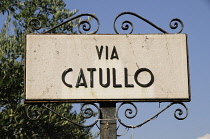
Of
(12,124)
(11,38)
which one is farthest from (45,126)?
(11,38)

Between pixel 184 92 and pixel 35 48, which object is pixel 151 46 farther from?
pixel 35 48

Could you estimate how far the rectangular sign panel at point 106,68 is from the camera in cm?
506

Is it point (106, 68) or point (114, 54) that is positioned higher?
point (114, 54)

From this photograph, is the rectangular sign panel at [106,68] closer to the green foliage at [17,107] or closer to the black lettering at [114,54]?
the black lettering at [114,54]

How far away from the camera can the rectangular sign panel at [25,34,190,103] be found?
506cm

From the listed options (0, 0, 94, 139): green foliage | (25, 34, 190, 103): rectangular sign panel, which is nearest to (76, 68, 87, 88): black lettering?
(25, 34, 190, 103): rectangular sign panel

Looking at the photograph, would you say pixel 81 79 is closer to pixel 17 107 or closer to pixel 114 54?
pixel 114 54

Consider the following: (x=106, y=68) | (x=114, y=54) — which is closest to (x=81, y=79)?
(x=106, y=68)

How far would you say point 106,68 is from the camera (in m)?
5.12

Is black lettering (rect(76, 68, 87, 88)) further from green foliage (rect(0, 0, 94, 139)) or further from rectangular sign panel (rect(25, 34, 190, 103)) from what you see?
green foliage (rect(0, 0, 94, 139))

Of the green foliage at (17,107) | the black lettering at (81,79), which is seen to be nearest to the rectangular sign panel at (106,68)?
the black lettering at (81,79)

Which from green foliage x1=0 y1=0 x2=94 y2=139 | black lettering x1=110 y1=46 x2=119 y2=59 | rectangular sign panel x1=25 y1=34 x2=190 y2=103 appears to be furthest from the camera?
green foliage x1=0 y1=0 x2=94 y2=139

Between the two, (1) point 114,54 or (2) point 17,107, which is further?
(2) point 17,107

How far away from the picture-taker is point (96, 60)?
516cm
